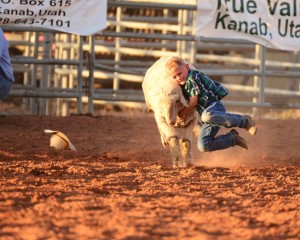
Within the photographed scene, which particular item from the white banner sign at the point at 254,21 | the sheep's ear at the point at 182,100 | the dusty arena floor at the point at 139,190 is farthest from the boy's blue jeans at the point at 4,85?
the white banner sign at the point at 254,21

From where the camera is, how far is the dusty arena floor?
16.6ft

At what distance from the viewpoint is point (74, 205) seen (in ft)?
18.6

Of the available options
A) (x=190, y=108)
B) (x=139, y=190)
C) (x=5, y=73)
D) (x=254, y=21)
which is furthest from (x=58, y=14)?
(x=139, y=190)

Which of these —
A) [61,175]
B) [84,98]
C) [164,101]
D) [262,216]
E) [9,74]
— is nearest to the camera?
[262,216]

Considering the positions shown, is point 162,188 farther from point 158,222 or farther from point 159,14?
point 159,14

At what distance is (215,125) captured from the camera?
8.00m

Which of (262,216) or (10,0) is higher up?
(10,0)

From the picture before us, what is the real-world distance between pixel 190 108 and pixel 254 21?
3.87 meters

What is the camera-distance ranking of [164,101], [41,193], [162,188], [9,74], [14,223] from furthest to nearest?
1. [9,74]
2. [164,101]
3. [162,188]
4. [41,193]
5. [14,223]

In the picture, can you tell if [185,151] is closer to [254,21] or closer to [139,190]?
[139,190]

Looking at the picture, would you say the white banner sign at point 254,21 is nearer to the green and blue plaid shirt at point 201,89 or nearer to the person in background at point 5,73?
the person in background at point 5,73

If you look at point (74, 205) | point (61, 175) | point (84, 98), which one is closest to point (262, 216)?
point (74, 205)

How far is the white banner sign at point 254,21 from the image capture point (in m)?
11.5

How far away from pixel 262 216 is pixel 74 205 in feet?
3.53
